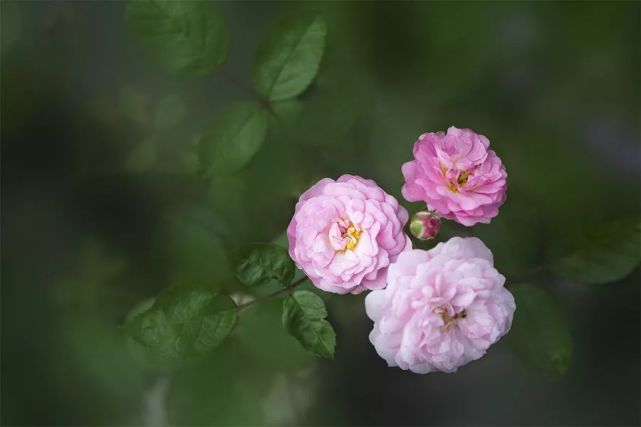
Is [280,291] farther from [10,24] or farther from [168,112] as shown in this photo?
[10,24]

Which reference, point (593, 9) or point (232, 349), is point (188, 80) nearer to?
point (232, 349)

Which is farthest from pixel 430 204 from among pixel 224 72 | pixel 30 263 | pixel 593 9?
pixel 30 263

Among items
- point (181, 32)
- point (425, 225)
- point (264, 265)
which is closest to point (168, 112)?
point (181, 32)

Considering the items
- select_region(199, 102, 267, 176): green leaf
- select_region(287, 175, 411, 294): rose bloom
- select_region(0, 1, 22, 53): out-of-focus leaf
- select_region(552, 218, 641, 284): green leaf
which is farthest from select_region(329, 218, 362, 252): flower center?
select_region(0, 1, 22, 53): out-of-focus leaf

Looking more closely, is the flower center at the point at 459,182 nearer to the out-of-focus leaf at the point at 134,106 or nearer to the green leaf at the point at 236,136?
the green leaf at the point at 236,136

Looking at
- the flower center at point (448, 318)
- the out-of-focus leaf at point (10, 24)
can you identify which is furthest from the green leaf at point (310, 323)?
the out-of-focus leaf at point (10, 24)

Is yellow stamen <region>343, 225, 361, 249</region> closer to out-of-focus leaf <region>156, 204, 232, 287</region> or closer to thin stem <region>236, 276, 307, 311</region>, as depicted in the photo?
thin stem <region>236, 276, 307, 311</region>
